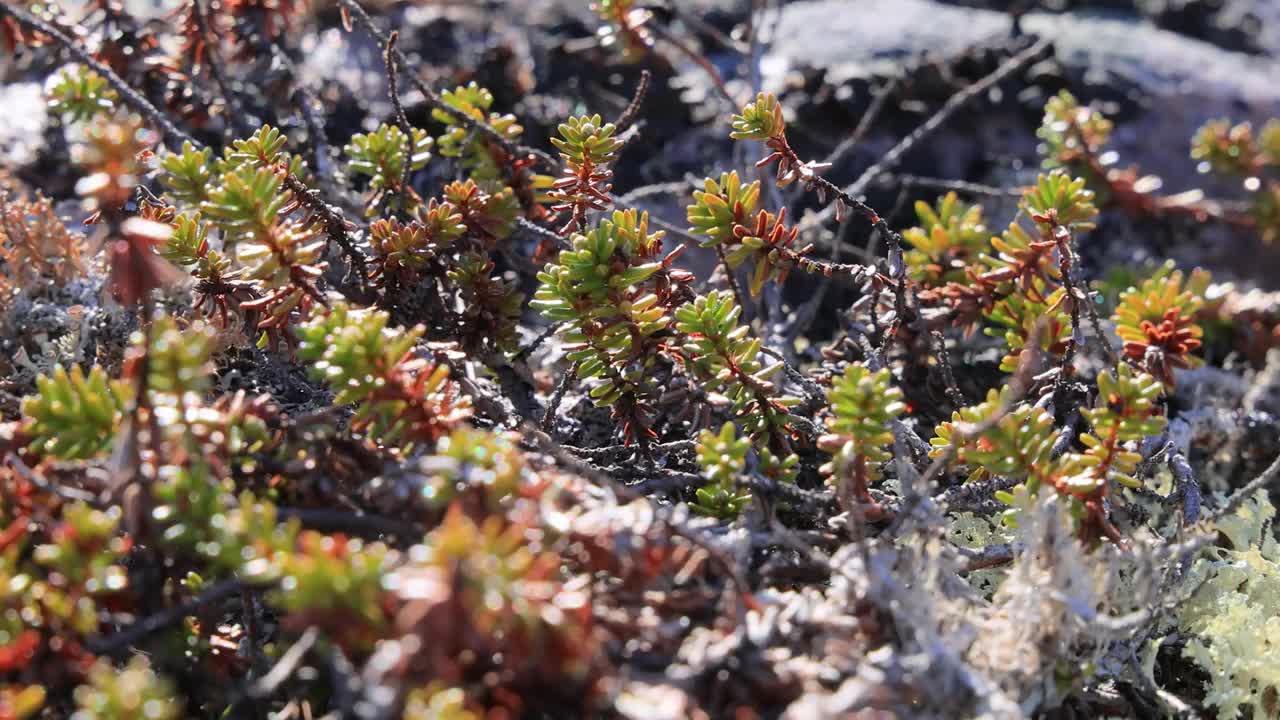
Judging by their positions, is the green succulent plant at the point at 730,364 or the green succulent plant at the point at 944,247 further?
the green succulent plant at the point at 944,247

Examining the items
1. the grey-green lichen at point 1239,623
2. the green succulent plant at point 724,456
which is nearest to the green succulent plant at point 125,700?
the green succulent plant at point 724,456

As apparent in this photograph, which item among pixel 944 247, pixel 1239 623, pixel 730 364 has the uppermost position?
pixel 730 364

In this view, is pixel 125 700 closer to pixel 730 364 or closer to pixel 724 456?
pixel 724 456

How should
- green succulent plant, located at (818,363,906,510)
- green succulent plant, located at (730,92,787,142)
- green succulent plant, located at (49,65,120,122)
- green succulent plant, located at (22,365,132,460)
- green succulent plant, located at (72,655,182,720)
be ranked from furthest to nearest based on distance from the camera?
green succulent plant, located at (49,65,120,122)
green succulent plant, located at (730,92,787,142)
green succulent plant, located at (818,363,906,510)
green succulent plant, located at (22,365,132,460)
green succulent plant, located at (72,655,182,720)

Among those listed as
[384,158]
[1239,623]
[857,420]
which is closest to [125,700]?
[857,420]

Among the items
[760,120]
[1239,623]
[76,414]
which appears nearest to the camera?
[76,414]

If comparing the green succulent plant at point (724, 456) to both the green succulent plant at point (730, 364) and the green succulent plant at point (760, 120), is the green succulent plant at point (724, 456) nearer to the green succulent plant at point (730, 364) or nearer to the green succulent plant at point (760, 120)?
the green succulent plant at point (730, 364)

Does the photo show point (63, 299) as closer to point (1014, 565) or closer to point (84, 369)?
point (84, 369)

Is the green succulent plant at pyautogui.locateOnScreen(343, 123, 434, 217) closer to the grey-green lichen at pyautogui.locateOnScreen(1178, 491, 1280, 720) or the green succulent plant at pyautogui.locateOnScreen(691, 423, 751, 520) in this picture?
the green succulent plant at pyautogui.locateOnScreen(691, 423, 751, 520)

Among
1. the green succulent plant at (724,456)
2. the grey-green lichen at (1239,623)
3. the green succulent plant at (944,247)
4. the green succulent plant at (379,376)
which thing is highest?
the green succulent plant at (379,376)

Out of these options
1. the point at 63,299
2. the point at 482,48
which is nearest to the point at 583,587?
the point at 63,299

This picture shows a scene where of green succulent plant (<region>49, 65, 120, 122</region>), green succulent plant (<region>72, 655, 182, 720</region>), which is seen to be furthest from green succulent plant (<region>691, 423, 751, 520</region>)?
green succulent plant (<region>49, 65, 120, 122</region>)
